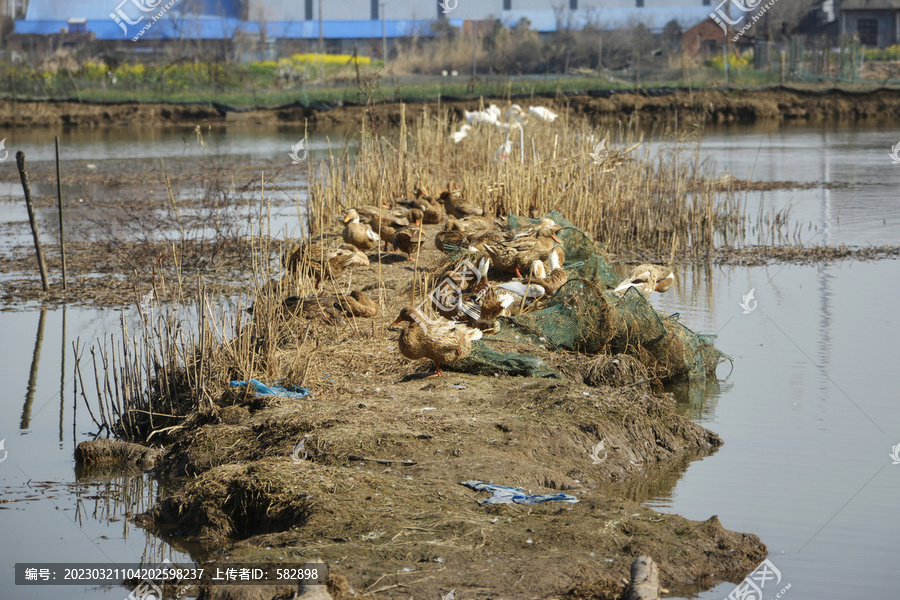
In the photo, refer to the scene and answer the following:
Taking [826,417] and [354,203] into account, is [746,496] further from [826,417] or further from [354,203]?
[354,203]

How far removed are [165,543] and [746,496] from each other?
3153 millimetres

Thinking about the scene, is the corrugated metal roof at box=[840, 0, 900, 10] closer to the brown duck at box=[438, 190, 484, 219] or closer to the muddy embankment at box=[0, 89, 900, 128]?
the muddy embankment at box=[0, 89, 900, 128]

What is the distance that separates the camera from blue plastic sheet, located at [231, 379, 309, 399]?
20.8 ft

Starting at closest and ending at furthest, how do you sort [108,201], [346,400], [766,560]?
[766,560]
[346,400]
[108,201]

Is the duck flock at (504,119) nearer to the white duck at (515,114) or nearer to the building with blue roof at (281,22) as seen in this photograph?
the white duck at (515,114)

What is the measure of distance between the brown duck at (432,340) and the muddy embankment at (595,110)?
86.0 feet

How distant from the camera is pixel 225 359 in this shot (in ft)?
21.6

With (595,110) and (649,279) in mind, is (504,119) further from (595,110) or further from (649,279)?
(595,110)

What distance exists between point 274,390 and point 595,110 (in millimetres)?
28764

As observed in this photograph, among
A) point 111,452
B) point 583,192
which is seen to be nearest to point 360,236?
point 583,192

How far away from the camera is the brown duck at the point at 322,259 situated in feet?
28.4

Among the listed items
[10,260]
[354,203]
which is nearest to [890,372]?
[354,203]

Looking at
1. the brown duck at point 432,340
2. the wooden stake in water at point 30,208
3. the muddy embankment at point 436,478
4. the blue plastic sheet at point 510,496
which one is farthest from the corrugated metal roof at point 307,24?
the blue plastic sheet at point 510,496

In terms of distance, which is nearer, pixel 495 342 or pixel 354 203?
pixel 495 342
